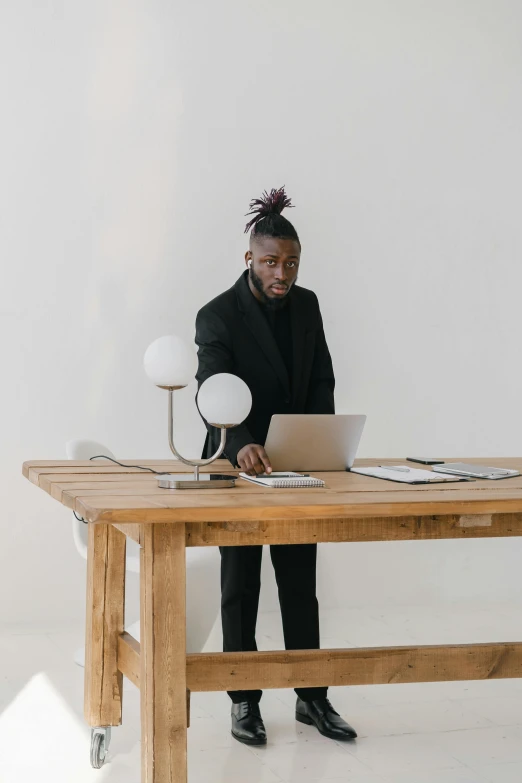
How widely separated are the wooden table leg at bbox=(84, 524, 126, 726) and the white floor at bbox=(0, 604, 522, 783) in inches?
7.2

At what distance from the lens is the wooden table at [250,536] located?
76.0 inches

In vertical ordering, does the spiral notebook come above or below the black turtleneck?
below

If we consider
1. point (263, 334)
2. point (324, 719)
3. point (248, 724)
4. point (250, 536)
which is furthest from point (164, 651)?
point (263, 334)

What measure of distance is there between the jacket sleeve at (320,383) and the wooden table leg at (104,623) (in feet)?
2.54

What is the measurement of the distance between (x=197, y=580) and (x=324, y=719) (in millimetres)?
560

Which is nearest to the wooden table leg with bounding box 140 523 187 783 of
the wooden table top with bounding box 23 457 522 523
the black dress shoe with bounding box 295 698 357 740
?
the wooden table top with bounding box 23 457 522 523

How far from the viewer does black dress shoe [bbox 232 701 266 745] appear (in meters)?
2.75

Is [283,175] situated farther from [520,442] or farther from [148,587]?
[148,587]

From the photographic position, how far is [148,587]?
6.52 ft

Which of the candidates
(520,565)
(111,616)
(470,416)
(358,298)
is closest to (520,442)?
(470,416)

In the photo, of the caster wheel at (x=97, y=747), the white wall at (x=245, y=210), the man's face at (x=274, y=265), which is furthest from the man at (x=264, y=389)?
the white wall at (x=245, y=210)

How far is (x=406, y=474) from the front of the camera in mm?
2459

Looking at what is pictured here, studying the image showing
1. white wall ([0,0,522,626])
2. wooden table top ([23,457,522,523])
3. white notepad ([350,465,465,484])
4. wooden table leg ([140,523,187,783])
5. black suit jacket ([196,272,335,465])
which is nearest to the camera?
wooden table top ([23,457,522,523])

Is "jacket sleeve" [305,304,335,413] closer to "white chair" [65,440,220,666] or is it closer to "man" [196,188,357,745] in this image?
"man" [196,188,357,745]
